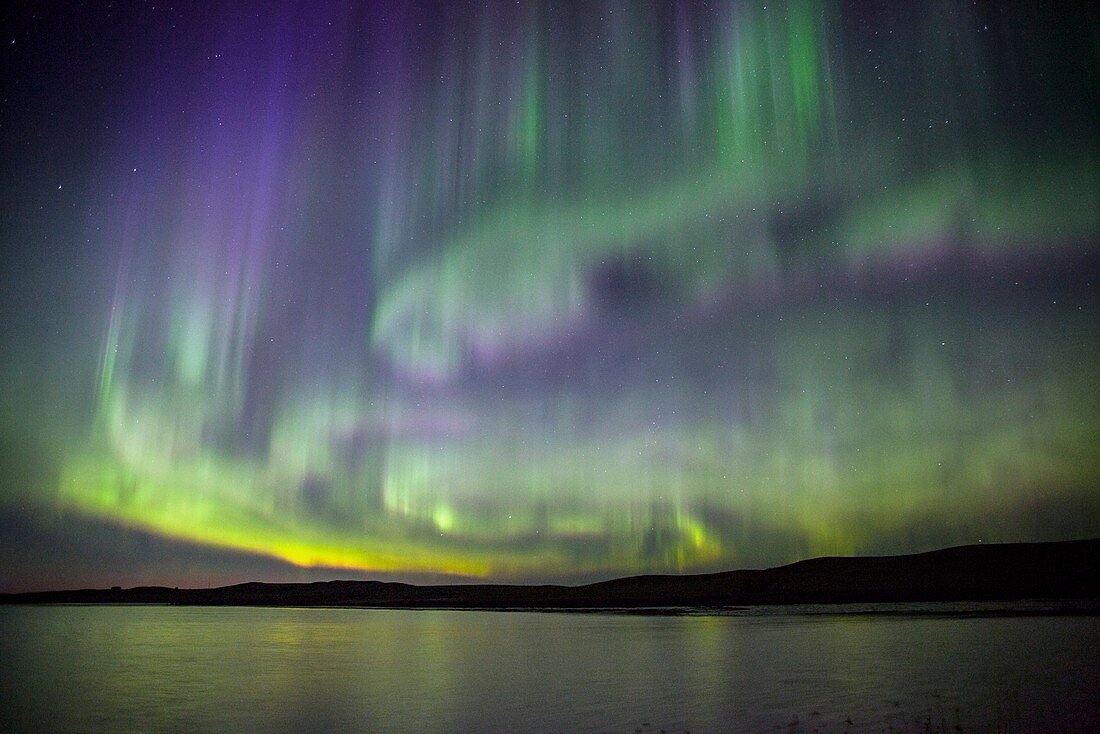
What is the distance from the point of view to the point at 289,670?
118 ft

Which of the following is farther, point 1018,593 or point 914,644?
point 1018,593

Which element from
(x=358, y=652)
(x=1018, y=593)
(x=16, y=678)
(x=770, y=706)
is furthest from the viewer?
(x=1018, y=593)

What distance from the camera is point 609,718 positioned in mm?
20922

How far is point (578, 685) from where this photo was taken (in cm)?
2872

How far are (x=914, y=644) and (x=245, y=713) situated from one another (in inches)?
1417

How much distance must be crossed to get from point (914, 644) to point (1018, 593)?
123 m

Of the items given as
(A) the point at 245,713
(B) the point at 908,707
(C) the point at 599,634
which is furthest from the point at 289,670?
(C) the point at 599,634

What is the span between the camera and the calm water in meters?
20.9

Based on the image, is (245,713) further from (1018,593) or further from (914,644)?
(1018,593)

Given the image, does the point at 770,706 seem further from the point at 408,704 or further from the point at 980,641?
the point at 980,641

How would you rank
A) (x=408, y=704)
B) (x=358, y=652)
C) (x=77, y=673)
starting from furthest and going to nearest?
(x=358, y=652) < (x=77, y=673) < (x=408, y=704)

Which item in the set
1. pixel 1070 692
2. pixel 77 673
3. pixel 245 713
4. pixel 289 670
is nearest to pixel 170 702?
pixel 245 713

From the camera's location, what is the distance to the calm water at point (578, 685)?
20.9 metres

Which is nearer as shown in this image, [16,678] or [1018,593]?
[16,678]
